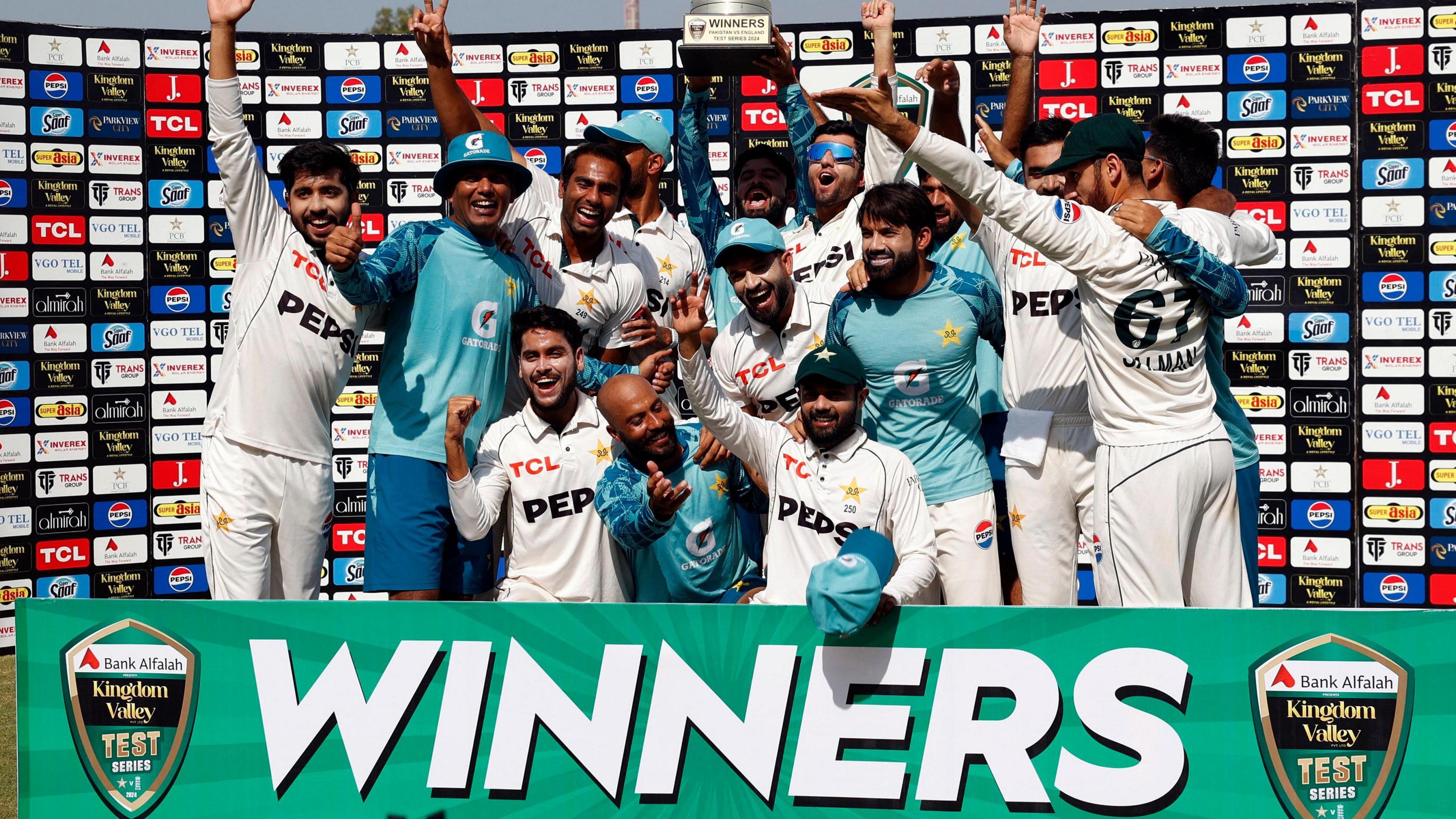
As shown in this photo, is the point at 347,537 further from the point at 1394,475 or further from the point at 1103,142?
the point at 1394,475

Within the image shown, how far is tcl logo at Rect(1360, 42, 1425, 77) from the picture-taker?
648 centimetres

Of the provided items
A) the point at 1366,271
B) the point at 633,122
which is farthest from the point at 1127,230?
the point at 1366,271

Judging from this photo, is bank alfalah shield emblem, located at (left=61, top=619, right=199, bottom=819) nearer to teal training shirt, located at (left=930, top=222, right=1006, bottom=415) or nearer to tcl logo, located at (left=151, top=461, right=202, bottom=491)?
teal training shirt, located at (left=930, top=222, right=1006, bottom=415)

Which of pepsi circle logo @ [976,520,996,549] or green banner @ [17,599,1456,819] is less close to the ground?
pepsi circle logo @ [976,520,996,549]

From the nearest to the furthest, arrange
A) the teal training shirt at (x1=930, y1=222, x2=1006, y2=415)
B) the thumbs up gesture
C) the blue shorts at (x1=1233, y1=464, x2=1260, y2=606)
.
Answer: the thumbs up gesture
the blue shorts at (x1=1233, y1=464, x2=1260, y2=606)
the teal training shirt at (x1=930, y1=222, x2=1006, y2=415)

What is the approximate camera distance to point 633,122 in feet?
17.2

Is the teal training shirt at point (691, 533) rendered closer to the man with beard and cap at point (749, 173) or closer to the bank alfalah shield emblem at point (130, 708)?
the man with beard and cap at point (749, 173)

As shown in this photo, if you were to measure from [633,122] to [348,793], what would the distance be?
3161mm

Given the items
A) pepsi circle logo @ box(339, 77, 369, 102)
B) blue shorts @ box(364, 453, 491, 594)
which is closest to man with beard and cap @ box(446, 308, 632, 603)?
blue shorts @ box(364, 453, 491, 594)

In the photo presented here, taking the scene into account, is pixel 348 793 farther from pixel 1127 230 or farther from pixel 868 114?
pixel 1127 230

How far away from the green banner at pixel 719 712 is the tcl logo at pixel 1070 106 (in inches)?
178

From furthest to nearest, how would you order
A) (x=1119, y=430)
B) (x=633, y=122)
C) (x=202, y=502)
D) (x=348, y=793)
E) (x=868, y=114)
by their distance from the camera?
1. (x=633, y=122)
2. (x=202, y=502)
3. (x=1119, y=430)
4. (x=868, y=114)
5. (x=348, y=793)

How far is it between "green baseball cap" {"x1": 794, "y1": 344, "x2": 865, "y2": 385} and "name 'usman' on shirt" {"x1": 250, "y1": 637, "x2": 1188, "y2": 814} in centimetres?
95

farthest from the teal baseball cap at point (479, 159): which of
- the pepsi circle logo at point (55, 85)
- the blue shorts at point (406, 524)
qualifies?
the pepsi circle logo at point (55, 85)
